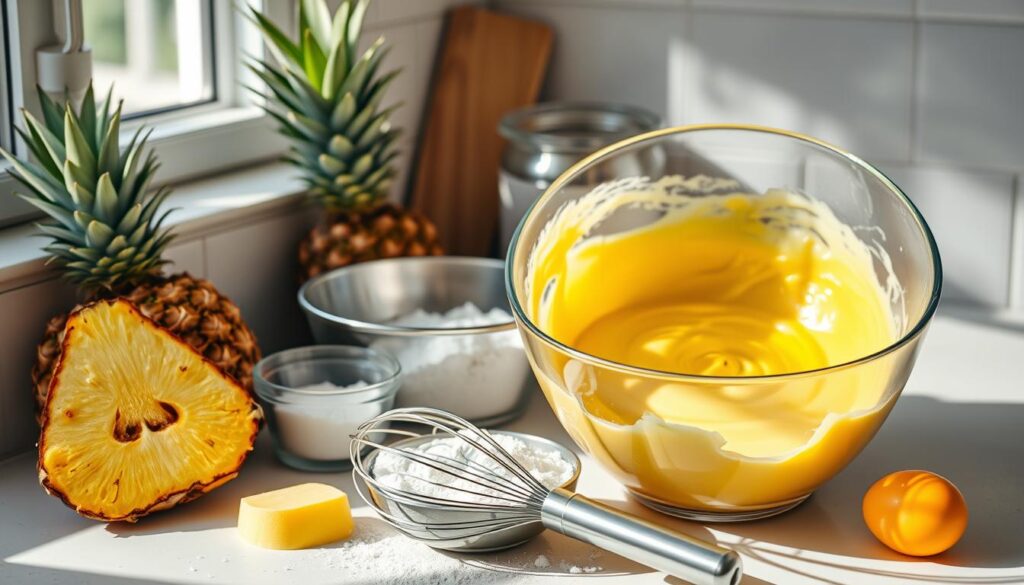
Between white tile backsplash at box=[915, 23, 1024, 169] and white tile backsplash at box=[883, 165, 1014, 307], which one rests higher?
white tile backsplash at box=[915, 23, 1024, 169]

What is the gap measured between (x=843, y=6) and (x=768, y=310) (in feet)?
1.51

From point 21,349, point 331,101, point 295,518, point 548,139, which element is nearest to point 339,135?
point 331,101

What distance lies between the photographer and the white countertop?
2.90 feet

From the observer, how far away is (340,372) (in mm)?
1137

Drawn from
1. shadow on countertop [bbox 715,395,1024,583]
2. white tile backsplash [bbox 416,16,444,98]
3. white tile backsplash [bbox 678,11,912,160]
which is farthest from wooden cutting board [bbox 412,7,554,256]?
shadow on countertop [bbox 715,395,1024,583]

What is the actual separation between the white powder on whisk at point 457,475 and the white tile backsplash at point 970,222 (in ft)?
2.26

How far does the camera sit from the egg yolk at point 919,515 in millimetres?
888

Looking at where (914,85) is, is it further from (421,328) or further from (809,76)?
(421,328)

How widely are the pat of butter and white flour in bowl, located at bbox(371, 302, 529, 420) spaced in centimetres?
21

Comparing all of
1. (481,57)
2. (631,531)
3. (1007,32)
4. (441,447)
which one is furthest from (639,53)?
(631,531)

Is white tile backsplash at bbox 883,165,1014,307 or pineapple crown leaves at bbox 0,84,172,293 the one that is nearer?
pineapple crown leaves at bbox 0,84,172,293

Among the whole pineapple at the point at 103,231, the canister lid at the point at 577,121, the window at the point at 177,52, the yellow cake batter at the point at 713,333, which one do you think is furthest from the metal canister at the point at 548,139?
the whole pineapple at the point at 103,231

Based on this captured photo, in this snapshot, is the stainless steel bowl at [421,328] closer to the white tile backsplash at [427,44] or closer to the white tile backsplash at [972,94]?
the white tile backsplash at [427,44]

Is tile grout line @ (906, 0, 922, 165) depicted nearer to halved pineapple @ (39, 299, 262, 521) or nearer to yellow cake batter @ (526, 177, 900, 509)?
yellow cake batter @ (526, 177, 900, 509)
